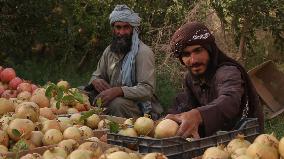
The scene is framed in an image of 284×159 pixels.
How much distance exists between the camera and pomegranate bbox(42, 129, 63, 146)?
12.7 feet

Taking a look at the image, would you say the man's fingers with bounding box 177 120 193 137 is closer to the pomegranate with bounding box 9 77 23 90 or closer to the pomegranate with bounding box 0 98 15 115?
the pomegranate with bounding box 0 98 15 115

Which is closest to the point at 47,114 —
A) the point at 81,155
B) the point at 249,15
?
the point at 81,155

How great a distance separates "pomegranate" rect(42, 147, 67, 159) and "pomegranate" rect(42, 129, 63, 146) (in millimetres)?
391

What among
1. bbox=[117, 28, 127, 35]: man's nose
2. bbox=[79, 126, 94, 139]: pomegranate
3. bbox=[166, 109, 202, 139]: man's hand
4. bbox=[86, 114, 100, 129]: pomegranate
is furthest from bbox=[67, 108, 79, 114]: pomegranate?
bbox=[117, 28, 127, 35]: man's nose

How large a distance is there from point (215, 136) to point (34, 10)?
7.77m

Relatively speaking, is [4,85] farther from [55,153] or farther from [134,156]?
[134,156]

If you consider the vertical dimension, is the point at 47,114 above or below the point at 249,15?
below

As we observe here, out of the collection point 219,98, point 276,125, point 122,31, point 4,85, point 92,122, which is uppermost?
point 122,31

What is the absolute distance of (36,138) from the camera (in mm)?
3922

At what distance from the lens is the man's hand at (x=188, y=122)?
3.57 m

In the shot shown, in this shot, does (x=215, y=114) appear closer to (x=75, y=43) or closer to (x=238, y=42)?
(x=238, y=42)

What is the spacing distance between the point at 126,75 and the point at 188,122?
2790mm

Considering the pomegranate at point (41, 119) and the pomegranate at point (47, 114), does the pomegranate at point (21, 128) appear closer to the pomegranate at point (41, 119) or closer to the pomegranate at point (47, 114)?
the pomegranate at point (41, 119)

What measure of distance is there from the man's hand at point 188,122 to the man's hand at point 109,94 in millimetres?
2425
